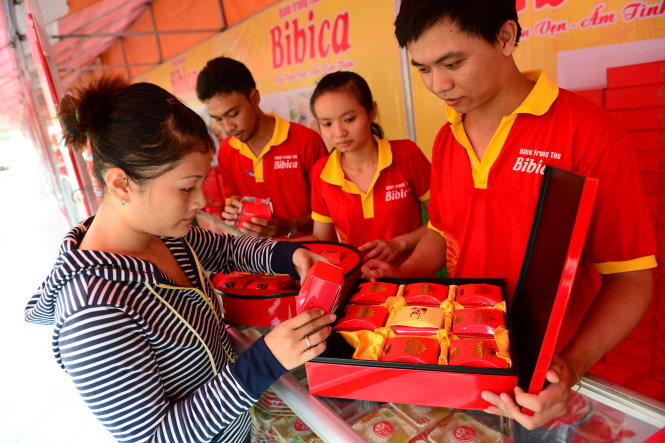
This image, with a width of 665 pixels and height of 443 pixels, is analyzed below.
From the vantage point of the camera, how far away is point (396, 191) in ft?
6.88

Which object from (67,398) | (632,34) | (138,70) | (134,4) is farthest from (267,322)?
(138,70)

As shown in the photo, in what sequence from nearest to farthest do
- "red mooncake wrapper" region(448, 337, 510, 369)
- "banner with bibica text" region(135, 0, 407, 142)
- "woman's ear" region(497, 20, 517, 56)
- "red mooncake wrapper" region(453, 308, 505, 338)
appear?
1. "red mooncake wrapper" region(448, 337, 510, 369)
2. "red mooncake wrapper" region(453, 308, 505, 338)
3. "woman's ear" region(497, 20, 517, 56)
4. "banner with bibica text" region(135, 0, 407, 142)

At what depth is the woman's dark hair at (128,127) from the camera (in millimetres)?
1029

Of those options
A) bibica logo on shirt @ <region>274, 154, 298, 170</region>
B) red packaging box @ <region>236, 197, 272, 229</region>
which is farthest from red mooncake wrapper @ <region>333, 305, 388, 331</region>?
bibica logo on shirt @ <region>274, 154, 298, 170</region>

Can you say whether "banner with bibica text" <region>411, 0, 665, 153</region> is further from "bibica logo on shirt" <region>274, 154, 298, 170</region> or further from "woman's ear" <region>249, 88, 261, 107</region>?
"woman's ear" <region>249, 88, 261, 107</region>

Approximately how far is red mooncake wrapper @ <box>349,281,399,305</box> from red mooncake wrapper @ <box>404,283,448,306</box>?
44mm

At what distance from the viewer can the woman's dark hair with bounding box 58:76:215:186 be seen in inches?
40.5

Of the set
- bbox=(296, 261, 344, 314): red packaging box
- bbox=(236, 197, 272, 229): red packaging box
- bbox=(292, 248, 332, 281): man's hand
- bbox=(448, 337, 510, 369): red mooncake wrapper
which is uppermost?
bbox=(236, 197, 272, 229): red packaging box

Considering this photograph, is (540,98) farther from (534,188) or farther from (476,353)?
(476,353)

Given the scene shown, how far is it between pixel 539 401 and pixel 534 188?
27.5 inches

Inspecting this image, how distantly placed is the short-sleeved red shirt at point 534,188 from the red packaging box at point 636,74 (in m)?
0.81

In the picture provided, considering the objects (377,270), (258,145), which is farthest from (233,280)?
(258,145)

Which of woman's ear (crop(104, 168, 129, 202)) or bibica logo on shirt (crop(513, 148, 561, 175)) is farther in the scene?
bibica logo on shirt (crop(513, 148, 561, 175))

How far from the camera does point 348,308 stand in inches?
43.6
